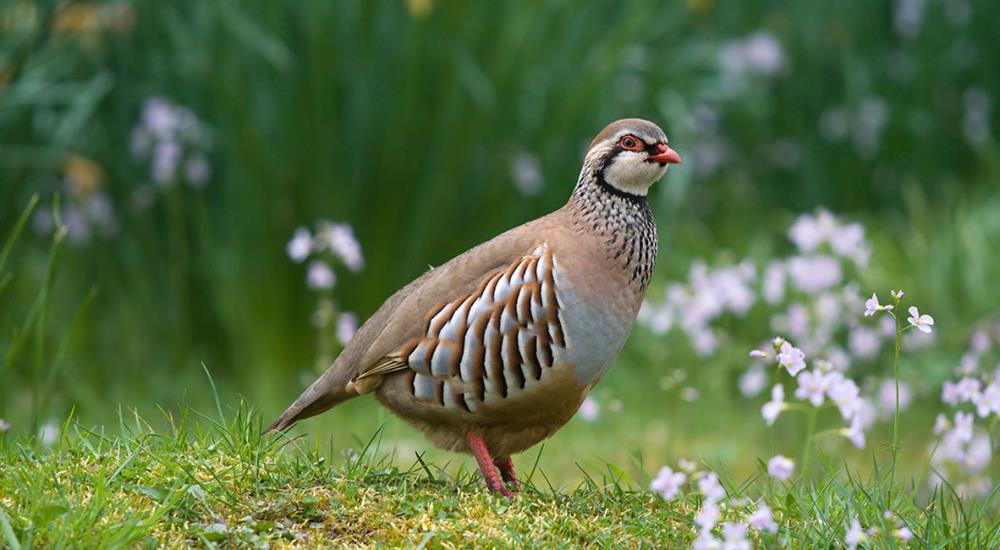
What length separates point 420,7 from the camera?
21.6 ft

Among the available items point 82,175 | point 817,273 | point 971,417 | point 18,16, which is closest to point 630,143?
point 971,417

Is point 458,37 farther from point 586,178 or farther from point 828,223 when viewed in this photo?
point 586,178

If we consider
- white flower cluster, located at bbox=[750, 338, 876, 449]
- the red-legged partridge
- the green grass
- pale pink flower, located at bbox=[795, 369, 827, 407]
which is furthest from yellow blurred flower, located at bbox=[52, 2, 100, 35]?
pale pink flower, located at bbox=[795, 369, 827, 407]

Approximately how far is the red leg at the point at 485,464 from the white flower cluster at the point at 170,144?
11.4 ft

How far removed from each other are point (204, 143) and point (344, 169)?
776 millimetres

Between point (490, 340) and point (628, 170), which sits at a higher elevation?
point (628, 170)

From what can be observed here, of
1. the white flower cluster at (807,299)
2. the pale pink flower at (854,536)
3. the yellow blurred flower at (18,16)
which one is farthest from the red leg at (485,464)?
the yellow blurred flower at (18,16)

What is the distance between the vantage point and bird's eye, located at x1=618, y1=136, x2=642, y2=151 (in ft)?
14.3

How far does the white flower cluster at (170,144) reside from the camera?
23.4 feet

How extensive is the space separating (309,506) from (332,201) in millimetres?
3860

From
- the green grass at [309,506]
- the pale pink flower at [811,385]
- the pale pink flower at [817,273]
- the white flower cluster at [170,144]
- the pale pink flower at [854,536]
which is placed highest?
the pale pink flower at [817,273]

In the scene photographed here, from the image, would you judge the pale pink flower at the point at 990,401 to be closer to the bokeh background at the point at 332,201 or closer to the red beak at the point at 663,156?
the red beak at the point at 663,156

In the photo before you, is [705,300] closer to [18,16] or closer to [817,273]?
[817,273]

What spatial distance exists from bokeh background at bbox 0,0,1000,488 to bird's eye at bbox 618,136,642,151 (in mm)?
2258
